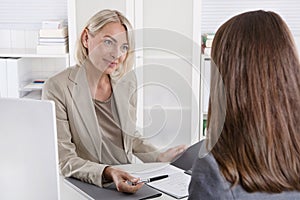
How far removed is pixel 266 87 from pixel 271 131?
94 millimetres

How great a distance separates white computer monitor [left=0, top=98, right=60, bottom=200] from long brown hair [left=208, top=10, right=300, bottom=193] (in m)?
0.44

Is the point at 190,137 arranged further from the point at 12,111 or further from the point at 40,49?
the point at 40,49

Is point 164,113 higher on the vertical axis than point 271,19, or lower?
lower

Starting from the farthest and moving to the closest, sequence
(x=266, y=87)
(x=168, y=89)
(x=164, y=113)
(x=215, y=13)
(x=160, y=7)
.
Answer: (x=215, y=13) → (x=160, y=7) → (x=168, y=89) → (x=164, y=113) → (x=266, y=87)

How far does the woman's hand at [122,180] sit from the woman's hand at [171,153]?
18 centimetres

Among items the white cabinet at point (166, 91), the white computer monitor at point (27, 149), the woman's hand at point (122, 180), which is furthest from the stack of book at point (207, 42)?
the white computer monitor at point (27, 149)

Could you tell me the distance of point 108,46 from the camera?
1.64m

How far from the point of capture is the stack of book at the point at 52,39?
328 centimetres

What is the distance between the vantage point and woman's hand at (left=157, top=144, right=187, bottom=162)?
154cm

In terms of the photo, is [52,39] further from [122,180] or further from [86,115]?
[122,180]

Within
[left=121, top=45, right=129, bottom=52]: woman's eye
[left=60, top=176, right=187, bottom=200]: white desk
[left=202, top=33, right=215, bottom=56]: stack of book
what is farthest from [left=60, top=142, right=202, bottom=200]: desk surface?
[left=202, top=33, right=215, bottom=56]: stack of book

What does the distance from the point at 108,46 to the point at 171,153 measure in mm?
448

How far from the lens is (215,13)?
11.5ft

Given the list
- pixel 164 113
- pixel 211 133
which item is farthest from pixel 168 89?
pixel 211 133
